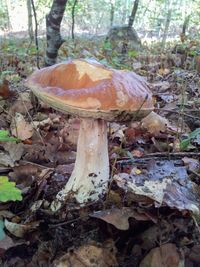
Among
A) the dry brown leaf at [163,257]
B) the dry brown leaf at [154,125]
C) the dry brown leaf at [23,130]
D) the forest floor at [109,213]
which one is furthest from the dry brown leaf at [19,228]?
the dry brown leaf at [154,125]

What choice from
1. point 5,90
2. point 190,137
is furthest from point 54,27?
point 190,137

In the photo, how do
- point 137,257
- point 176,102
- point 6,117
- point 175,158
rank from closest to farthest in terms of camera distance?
point 137,257 < point 175,158 < point 6,117 < point 176,102

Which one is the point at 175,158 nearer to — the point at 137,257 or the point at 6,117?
the point at 137,257

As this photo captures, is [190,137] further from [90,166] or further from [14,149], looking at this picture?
[14,149]

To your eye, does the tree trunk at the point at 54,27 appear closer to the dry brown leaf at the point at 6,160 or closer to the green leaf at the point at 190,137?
the dry brown leaf at the point at 6,160

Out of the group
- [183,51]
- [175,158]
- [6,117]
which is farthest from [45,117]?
[183,51]
